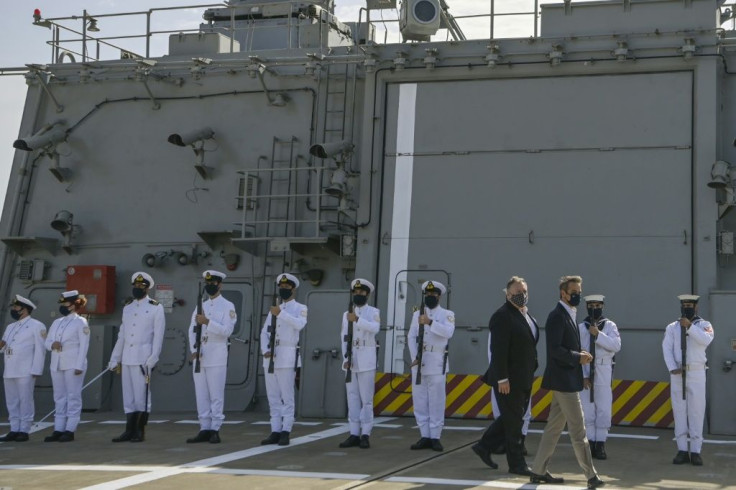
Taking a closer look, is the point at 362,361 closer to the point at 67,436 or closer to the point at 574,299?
the point at 574,299

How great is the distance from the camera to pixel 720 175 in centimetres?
1258

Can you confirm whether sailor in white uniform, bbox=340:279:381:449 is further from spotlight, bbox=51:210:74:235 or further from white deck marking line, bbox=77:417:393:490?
spotlight, bbox=51:210:74:235

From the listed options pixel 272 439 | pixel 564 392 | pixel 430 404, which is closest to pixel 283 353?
pixel 272 439

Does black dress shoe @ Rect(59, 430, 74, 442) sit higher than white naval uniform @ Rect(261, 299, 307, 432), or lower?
lower

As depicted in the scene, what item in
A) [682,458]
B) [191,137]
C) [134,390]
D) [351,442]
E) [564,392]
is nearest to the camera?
[564,392]

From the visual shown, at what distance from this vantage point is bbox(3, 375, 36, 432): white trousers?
40.6ft

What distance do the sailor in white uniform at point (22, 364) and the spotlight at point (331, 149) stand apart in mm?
3995

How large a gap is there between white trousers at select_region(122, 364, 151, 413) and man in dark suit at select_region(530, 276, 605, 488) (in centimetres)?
506

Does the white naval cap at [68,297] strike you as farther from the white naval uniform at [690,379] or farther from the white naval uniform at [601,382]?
the white naval uniform at [690,379]

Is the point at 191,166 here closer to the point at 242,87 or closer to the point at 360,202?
the point at 242,87

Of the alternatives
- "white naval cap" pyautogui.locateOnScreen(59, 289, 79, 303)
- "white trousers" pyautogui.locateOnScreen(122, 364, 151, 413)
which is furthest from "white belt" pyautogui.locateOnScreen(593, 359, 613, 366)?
"white naval cap" pyautogui.locateOnScreen(59, 289, 79, 303)

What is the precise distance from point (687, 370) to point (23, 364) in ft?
24.5

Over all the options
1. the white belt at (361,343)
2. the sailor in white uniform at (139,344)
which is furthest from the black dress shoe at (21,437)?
the white belt at (361,343)

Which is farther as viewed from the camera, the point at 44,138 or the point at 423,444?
the point at 44,138
